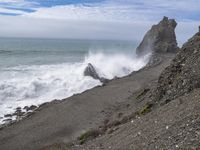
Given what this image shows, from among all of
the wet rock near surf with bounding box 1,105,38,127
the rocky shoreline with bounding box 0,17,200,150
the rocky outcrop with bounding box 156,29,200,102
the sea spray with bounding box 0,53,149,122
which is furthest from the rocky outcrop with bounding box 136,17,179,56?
the rocky outcrop with bounding box 156,29,200,102

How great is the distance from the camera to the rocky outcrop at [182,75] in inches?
628

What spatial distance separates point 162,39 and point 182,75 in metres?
52.6

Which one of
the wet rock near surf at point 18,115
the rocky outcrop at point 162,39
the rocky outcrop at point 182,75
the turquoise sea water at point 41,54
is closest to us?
the rocky outcrop at point 182,75

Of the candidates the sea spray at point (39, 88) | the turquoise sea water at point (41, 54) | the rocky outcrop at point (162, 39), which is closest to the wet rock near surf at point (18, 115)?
the sea spray at point (39, 88)

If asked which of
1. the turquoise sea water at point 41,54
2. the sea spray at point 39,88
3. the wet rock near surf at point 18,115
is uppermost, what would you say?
the turquoise sea water at point 41,54

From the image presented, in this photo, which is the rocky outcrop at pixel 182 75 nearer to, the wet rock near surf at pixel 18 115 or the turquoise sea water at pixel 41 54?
the wet rock near surf at pixel 18 115

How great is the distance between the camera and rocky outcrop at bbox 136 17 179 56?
65000mm

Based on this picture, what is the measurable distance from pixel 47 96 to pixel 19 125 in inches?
514

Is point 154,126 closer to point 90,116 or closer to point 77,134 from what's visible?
point 77,134

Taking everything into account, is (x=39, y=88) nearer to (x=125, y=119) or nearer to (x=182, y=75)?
(x=125, y=119)

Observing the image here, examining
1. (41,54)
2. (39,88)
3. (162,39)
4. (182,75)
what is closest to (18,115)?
(39,88)

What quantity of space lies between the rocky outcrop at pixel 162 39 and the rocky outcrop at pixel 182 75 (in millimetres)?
45336

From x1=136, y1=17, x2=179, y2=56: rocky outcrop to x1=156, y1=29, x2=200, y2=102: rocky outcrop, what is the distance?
45336mm

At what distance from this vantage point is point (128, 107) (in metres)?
23.1
